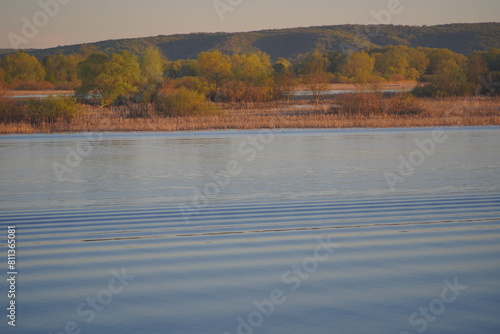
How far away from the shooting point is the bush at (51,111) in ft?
74.1

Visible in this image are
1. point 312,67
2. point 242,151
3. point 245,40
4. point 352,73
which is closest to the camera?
point 242,151

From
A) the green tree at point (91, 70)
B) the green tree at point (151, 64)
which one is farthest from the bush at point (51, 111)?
the green tree at point (151, 64)

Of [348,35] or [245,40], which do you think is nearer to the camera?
[348,35]

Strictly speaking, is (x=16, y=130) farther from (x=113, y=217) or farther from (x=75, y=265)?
(x=75, y=265)

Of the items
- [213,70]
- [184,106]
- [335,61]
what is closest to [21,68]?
[335,61]

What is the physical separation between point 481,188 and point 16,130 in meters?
15.5

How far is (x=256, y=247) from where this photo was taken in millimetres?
5270

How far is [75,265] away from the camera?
4.83m

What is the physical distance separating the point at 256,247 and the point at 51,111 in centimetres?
1910

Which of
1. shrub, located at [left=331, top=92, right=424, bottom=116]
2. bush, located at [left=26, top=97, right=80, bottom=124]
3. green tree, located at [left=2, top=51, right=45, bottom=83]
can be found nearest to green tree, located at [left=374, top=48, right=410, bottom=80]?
green tree, located at [left=2, top=51, right=45, bottom=83]

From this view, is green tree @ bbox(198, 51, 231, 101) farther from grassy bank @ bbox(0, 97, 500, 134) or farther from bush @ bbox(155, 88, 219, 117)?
grassy bank @ bbox(0, 97, 500, 134)

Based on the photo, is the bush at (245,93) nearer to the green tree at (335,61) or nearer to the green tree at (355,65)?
the green tree at (355,65)

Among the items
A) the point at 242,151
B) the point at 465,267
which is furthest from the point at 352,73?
the point at 465,267

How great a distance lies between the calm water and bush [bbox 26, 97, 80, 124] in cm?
1186
